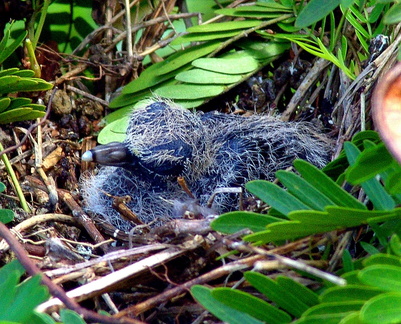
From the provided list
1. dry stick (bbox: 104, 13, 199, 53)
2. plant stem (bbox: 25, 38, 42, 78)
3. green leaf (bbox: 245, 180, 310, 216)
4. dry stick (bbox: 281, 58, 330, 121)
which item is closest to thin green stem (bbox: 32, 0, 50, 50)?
plant stem (bbox: 25, 38, 42, 78)

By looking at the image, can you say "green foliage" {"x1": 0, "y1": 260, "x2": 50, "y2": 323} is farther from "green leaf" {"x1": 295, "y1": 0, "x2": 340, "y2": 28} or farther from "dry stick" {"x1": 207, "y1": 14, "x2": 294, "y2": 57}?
"dry stick" {"x1": 207, "y1": 14, "x2": 294, "y2": 57}

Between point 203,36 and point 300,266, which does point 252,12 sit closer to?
point 203,36

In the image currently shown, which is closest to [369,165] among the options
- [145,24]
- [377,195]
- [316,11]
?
[377,195]

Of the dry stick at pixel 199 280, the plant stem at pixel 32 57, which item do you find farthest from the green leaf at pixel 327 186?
the plant stem at pixel 32 57

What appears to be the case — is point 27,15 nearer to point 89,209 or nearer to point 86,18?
point 86,18

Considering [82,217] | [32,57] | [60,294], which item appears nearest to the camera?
[60,294]
